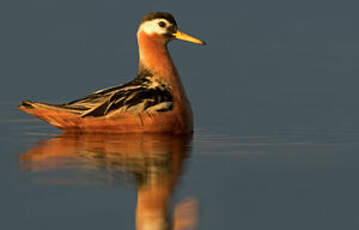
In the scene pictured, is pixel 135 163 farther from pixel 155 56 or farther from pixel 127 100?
pixel 155 56

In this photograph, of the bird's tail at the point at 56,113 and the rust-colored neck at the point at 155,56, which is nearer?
the bird's tail at the point at 56,113

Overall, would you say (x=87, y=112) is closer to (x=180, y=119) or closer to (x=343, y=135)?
(x=180, y=119)

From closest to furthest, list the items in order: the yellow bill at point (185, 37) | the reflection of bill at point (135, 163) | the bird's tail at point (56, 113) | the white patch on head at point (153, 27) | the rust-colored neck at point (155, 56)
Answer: the reflection of bill at point (135, 163)
the bird's tail at point (56, 113)
the rust-colored neck at point (155, 56)
the white patch on head at point (153, 27)
the yellow bill at point (185, 37)

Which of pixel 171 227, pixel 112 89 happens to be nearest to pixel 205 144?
pixel 112 89

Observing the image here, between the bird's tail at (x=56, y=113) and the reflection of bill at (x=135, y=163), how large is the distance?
1.12 ft

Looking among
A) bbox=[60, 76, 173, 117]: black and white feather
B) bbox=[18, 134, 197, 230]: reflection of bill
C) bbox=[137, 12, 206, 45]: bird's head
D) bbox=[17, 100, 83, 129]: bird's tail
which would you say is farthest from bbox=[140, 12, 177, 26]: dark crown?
bbox=[18, 134, 197, 230]: reflection of bill

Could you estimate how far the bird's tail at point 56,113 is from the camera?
15531mm

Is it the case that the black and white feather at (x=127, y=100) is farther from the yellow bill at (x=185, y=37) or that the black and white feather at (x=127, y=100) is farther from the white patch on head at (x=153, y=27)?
the yellow bill at (x=185, y=37)

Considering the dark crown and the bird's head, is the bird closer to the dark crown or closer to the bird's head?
the bird's head

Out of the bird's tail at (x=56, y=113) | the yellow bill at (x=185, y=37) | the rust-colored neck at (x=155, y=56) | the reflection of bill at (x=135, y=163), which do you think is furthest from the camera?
the yellow bill at (x=185, y=37)

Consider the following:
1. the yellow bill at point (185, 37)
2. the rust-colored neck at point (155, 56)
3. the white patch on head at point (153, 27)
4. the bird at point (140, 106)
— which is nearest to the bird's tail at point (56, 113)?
the bird at point (140, 106)

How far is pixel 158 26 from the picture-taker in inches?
652

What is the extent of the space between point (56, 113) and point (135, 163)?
13.9 feet

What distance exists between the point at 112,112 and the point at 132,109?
427mm
